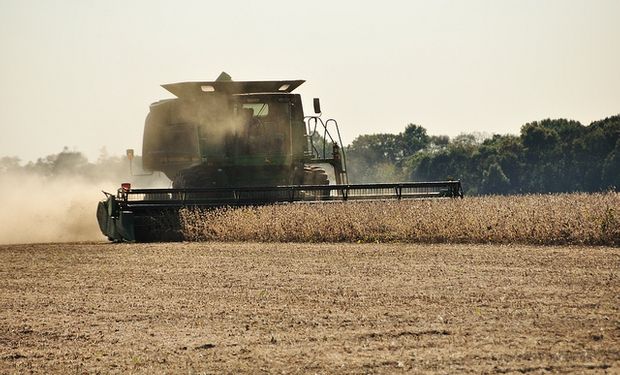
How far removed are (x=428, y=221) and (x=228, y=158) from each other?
483cm

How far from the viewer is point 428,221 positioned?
738 inches

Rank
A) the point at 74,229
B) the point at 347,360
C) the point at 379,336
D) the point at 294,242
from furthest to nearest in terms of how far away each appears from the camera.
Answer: the point at 74,229, the point at 294,242, the point at 379,336, the point at 347,360

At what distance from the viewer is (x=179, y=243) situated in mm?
19828

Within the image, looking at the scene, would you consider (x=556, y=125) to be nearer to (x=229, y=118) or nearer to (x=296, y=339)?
(x=229, y=118)

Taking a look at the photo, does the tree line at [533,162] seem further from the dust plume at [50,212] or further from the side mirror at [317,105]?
the side mirror at [317,105]

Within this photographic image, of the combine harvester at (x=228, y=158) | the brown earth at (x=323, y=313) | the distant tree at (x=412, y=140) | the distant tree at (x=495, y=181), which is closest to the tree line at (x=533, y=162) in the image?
the distant tree at (x=495, y=181)

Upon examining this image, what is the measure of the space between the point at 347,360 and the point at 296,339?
1008 mm

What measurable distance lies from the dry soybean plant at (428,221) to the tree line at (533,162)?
5067cm

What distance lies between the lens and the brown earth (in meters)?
8.18

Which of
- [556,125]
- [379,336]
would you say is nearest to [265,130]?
[379,336]

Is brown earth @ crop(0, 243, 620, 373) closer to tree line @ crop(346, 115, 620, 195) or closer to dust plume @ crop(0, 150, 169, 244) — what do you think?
dust plume @ crop(0, 150, 169, 244)

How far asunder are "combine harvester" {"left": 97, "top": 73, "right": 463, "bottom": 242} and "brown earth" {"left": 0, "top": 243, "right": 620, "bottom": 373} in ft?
14.3


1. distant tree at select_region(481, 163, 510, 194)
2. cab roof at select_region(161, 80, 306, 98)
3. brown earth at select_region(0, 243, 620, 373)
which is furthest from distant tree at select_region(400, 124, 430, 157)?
brown earth at select_region(0, 243, 620, 373)

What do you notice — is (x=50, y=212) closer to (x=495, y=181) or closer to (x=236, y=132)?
(x=236, y=132)
